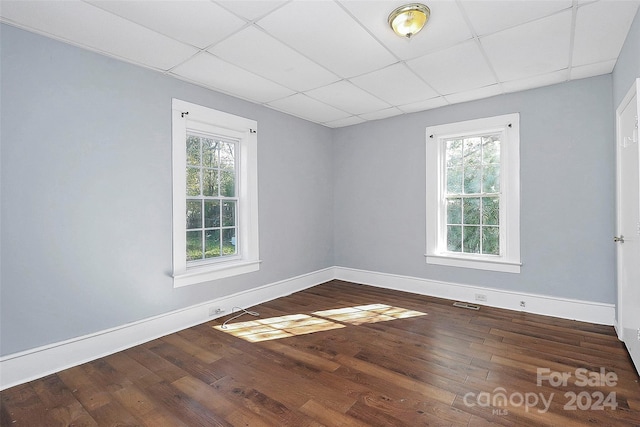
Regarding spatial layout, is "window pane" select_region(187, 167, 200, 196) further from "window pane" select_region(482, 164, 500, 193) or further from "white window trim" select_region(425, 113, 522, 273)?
"window pane" select_region(482, 164, 500, 193)

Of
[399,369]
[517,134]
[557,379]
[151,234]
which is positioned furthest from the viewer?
[517,134]

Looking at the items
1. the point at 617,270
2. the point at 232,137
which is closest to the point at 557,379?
the point at 617,270

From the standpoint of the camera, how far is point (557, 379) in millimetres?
2258

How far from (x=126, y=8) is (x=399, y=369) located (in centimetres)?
329

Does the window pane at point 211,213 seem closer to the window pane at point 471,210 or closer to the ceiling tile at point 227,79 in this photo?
the ceiling tile at point 227,79

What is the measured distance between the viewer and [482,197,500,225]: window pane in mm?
3941

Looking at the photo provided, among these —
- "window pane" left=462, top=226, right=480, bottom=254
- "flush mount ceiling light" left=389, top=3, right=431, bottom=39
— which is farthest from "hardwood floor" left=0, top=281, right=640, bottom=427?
"flush mount ceiling light" left=389, top=3, right=431, bottom=39

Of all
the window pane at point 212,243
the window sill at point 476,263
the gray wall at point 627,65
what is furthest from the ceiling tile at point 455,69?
the window pane at point 212,243

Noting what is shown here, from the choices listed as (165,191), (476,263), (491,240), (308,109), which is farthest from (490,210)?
(165,191)

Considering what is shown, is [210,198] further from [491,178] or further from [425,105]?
[491,178]

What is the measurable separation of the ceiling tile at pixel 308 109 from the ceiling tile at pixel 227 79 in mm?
192

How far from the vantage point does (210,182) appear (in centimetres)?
368

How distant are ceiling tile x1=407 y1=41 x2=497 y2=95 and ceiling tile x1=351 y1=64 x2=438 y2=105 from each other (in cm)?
10

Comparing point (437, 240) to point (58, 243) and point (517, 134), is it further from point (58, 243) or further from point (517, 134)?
point (58, 243)
